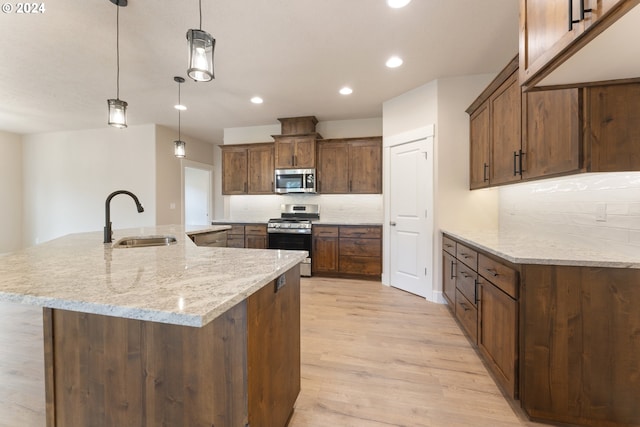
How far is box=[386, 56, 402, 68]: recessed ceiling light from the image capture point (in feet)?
9.27

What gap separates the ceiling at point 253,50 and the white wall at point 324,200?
667 mm

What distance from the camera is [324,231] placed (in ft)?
14.4

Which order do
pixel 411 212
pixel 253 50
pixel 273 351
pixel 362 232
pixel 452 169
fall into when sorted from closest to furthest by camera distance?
pixel 273 351 → pixel 253 50 → pixel 452 169 → pixel 411 212 → pixel 362 232

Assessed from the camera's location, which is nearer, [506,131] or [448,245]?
[506,131]

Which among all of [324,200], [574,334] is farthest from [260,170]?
[574,334]

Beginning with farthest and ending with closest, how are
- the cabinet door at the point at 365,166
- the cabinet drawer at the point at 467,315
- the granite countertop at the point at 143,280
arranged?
1. the cabinet door at the point at 365,166
2. the cabinet drawer at the point at 467,315
3. the granite countertop at the point at 143,280

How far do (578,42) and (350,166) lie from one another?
11.9ft

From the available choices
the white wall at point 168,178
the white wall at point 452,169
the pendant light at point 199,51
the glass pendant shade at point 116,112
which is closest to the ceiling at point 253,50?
the white wall at point 452,169

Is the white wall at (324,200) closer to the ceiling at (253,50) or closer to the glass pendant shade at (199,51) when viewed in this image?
the ceiling at (253,50)

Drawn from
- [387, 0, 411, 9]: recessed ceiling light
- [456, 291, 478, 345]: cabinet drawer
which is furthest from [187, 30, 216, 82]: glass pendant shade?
[456, 291, 478, 345]: cabinet drawer

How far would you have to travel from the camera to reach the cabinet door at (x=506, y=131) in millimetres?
2172

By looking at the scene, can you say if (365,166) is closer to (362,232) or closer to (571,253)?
(362,232)

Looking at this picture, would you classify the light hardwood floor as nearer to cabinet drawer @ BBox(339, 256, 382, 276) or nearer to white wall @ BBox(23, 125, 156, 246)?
cabinet drawer @ BBox(339, 256, 382, 276)

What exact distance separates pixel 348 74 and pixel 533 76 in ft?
7.46
